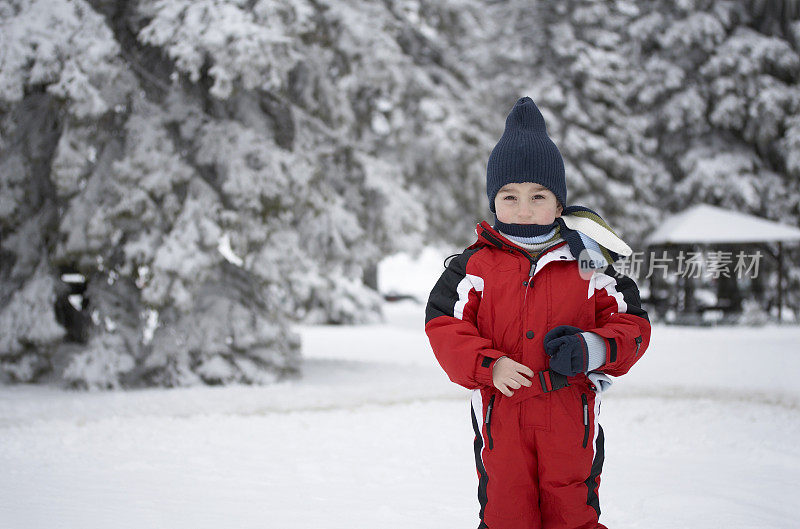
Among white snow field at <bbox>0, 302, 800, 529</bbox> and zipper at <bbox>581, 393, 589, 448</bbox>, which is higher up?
zipper at <bbox>581, 393, 589, 448</bbox>

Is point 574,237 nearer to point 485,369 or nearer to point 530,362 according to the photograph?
point 530,362

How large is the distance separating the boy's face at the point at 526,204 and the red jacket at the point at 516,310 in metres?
0.10

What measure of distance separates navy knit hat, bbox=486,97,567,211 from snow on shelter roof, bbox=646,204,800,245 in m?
15.9

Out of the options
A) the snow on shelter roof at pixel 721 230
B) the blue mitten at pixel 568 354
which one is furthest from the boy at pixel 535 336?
the snow on shelter roof at pixel 721 230

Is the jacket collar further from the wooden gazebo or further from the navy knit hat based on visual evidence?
the wooden gazebo

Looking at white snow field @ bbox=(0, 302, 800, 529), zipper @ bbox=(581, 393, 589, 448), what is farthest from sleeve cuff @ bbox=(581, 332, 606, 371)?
white snow field @ bbox=(0, 302, 800, 529)

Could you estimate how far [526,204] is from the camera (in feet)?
9.57

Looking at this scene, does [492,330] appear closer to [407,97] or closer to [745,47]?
[407,97]

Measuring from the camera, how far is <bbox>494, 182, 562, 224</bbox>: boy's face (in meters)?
2.91

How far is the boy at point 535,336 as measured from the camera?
270 cm

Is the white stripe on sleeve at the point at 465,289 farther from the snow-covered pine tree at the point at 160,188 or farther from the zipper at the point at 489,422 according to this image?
the snow-covered pine tree at the point at 160,188

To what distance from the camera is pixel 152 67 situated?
988cm

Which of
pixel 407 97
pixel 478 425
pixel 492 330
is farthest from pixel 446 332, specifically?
pixel 407 97

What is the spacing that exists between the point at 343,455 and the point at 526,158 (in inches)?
141
